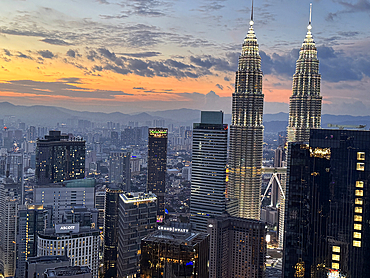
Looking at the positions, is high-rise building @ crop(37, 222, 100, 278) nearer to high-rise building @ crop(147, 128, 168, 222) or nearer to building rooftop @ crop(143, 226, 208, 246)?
building rooftop @ crop(143, 226, 208, 246)

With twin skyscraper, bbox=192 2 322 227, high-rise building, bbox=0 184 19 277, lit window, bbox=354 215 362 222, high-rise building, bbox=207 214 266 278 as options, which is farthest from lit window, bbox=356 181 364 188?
twin skyscraper, bbox=192 2 322 227

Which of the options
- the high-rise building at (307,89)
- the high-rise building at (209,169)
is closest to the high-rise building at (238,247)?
the high-rise building at (209,169)

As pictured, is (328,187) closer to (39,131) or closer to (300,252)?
(300,252)

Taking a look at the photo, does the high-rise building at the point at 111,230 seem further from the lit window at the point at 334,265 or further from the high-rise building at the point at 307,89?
the high-rise building at the point at 307,89

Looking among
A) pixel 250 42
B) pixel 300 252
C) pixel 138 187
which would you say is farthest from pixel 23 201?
pixel 300 252

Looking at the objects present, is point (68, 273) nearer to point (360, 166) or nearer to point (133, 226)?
point (133, 226)
